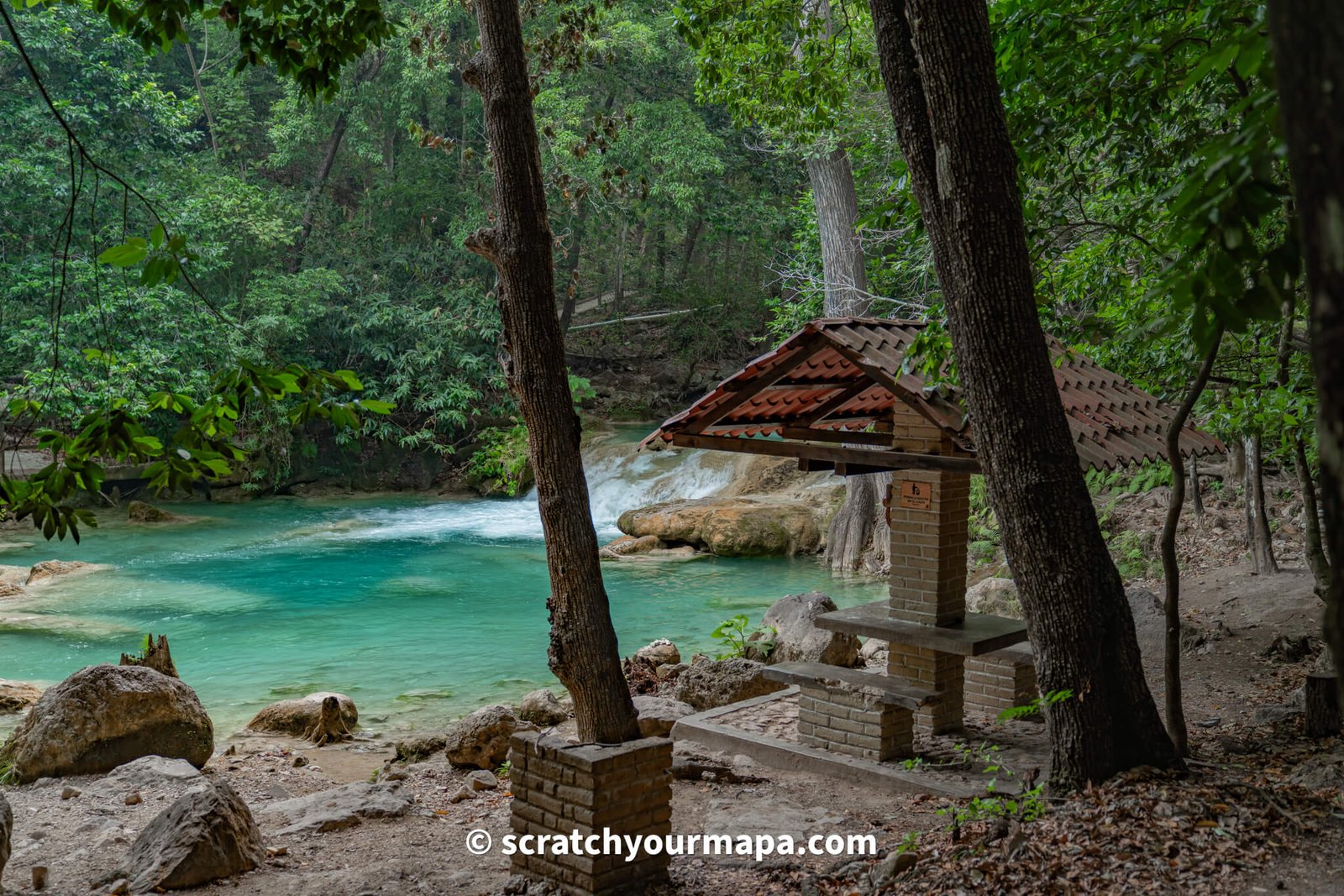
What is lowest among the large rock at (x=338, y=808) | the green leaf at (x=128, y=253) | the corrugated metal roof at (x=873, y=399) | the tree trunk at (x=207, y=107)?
the large rock at (x=338, y=808)

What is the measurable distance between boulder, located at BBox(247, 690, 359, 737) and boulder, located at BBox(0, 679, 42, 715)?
2228 millimetres

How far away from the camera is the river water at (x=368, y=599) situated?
12211mm

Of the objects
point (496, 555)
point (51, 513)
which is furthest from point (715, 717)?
point (496, 555)

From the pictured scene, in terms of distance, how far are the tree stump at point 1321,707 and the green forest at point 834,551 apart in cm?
2

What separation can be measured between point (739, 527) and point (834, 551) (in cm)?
162

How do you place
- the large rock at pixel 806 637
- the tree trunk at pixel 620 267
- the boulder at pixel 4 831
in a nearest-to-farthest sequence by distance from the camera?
the boulder at pixel 4 831, the large rock at pixel 806 637, the tree trunk at pixel 620 267

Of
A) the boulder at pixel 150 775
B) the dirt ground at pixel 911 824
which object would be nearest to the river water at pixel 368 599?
the boulder at pixel 150 775

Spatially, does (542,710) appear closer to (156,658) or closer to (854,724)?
(854,724)

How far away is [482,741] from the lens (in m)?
8.45

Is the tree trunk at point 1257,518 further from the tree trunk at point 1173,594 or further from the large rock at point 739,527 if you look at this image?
the large rock at point 739,527

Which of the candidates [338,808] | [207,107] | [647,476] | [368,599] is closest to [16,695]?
[338,808]

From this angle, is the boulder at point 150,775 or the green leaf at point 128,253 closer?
the green leaf at point 128,253

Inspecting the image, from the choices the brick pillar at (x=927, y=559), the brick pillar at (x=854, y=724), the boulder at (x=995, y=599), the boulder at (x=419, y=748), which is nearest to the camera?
the brick pillar at (x=854, y=724)

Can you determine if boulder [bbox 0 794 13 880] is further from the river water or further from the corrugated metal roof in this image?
the river water
